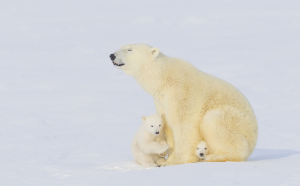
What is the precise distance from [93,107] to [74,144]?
4.01m

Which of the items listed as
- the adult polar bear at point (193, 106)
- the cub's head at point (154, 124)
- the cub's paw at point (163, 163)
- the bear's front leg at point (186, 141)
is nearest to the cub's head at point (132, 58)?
the adult polar bear at point (193, 106)

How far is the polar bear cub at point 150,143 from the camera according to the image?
674cm

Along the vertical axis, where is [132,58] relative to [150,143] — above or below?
above

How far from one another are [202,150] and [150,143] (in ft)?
2.85

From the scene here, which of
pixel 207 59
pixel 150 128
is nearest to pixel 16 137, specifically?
pixel 150 128

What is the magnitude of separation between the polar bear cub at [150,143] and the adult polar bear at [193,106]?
199 mm

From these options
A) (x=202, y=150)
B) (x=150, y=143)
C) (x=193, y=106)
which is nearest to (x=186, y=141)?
(x=202, y=150)

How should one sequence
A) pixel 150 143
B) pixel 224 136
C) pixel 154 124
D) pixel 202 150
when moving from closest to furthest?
pixel 224 136 → pixel 202 150 → pixel 154 124 → pixel 150 143

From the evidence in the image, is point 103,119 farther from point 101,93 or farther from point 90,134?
point 101,93

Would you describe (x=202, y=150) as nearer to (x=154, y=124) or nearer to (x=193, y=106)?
(x=193, y=106)

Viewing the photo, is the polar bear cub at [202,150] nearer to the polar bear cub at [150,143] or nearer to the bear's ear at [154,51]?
the polar bear cub at [150,143]

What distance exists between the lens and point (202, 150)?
20.9 ft

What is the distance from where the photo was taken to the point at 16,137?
10.3 meters

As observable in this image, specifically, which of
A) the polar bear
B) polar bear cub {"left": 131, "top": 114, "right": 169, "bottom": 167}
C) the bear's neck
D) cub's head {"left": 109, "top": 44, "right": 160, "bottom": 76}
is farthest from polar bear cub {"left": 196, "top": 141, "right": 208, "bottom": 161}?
cub's head {"left": 109, "top": 44, "right": 160, "bottom": 76}
